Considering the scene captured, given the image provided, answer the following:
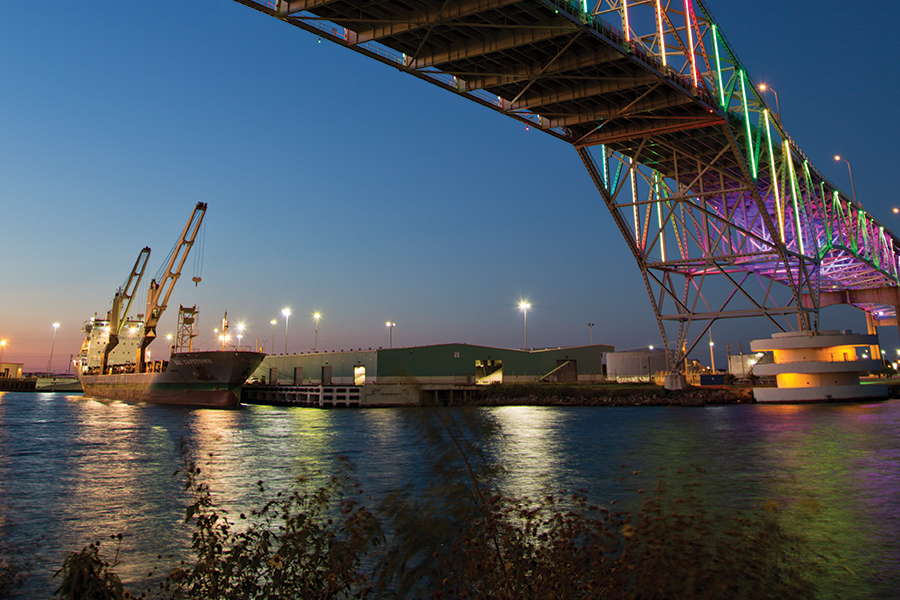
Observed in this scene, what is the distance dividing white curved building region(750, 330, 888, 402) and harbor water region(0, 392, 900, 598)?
1480cm

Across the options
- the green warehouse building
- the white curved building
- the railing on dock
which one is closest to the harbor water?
the white curved building

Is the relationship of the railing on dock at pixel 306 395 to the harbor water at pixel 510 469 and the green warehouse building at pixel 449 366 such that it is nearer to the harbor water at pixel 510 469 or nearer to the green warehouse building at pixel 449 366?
the green warehouse building at pixel 449 366

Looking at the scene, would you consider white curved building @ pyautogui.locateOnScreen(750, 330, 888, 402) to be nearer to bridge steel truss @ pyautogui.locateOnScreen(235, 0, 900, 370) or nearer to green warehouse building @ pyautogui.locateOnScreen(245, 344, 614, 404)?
bridge steel truss @ pyautogui.locateOnScreen(235, 0, 900, 370)

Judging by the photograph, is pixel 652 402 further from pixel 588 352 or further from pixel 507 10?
pixel 507 10

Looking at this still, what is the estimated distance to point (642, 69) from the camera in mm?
32969

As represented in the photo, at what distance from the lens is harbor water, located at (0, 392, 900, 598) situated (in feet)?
37.2

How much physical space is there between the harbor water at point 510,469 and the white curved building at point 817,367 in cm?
1480

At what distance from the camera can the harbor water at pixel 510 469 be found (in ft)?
37.2

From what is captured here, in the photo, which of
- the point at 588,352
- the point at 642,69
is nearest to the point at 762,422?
the point at 642,69

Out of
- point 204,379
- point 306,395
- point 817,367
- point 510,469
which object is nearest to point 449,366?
point 306,395

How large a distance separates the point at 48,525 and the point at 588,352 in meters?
76.6

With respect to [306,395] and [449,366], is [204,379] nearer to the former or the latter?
[306,395]

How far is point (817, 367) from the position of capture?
55.1 m

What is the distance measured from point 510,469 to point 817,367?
46.1m
